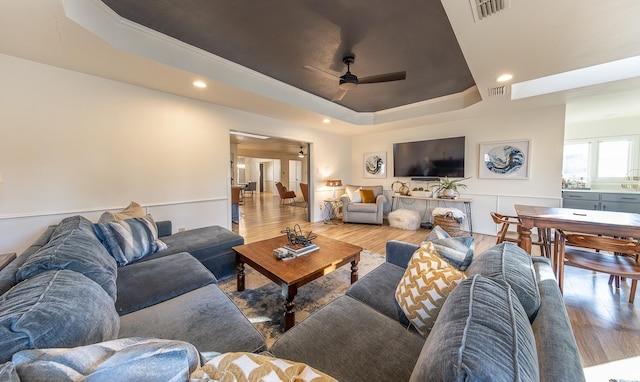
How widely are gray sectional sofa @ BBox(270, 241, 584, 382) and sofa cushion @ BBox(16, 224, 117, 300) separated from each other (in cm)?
111

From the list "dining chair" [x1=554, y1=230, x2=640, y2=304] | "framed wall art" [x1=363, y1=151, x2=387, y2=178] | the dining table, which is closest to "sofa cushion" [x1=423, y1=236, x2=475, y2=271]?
"dining chair" [x1=554, y1=230, x2=640, y2=304]

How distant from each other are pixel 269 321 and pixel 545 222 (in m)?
2.87

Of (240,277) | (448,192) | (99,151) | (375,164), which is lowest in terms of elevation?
(240,277)

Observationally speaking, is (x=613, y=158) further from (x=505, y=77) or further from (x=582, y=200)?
(x=505, y=77)

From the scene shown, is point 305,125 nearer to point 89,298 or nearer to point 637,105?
point 89,298

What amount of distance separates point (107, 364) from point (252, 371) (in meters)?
0.33

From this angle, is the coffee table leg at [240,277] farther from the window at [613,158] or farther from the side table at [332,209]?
the window at [613,158]

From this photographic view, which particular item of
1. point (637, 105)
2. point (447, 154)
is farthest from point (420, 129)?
point (637, 105)

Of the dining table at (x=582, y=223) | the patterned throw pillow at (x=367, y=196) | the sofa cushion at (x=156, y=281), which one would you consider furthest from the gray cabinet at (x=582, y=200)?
the sofa cushion at (x=156, y=281)

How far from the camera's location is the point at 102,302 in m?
0.98

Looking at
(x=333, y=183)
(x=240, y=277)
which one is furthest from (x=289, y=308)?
(x=333, y=183)

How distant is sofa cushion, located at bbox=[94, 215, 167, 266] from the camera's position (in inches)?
74.3

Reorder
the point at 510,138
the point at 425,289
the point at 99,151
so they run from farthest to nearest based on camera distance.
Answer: the point at 510,138
the point at 99,151
the point at 425,289

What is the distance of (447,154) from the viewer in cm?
489
